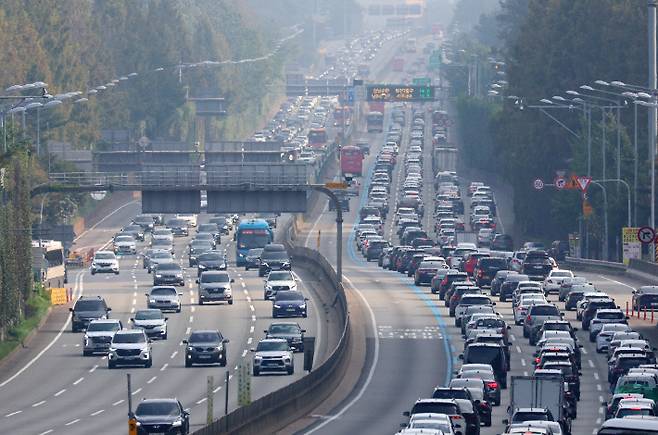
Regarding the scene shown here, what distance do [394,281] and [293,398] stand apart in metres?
54.5

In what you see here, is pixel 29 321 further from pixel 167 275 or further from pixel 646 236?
pixel 646 236

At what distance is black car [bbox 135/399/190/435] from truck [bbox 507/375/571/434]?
8.87m

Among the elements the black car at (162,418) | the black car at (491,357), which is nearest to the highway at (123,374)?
the black car at (162,418)

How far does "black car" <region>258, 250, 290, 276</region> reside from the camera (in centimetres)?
12164

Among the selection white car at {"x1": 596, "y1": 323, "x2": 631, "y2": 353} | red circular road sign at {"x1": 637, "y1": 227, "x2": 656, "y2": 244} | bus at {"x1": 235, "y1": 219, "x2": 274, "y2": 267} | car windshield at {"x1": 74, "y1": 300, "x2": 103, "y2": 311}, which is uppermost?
red circular road sign at {"x1": 637, "y1": 227, "x2": 656, "y2": 244}

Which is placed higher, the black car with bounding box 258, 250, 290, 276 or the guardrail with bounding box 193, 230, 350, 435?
the black car with bounding box 258, 250, 290, 276

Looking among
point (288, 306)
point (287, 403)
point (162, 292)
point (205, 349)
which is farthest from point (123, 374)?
point (162, 292)

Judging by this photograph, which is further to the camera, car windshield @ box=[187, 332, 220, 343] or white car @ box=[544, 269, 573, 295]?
white car @ box=[544, 269, 573, 295]

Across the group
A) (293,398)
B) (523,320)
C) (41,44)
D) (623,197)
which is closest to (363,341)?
(523,320)

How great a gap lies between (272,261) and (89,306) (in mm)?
30066

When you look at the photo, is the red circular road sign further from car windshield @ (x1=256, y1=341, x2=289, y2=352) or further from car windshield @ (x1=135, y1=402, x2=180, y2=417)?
car windshield @ (x1=135, y1=402, x2=180, y2=417)

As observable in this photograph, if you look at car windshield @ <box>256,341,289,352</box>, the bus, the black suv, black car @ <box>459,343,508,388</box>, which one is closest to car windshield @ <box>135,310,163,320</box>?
the black suv

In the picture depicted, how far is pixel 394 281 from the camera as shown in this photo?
391 ft

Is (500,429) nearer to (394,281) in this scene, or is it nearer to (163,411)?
(163,411)
